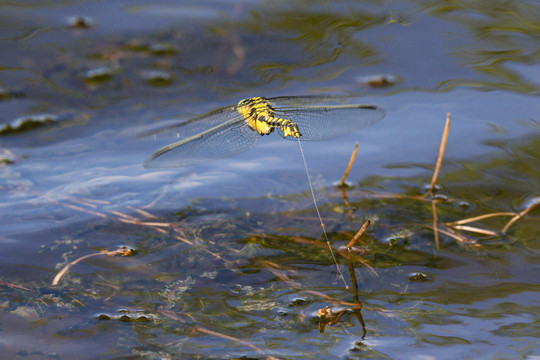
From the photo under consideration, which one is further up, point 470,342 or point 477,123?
point 477,123

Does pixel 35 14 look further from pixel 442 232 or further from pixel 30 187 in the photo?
pixel 442 232

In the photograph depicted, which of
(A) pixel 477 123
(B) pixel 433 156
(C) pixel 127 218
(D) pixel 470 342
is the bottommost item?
(D) pixel 470 342

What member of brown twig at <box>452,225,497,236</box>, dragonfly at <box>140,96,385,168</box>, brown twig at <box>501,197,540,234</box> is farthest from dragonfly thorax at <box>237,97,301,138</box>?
brown twig at <box>501,197,540,234</box>

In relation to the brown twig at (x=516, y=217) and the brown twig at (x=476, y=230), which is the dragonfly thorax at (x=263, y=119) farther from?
the brown twig at (x=516, y=217)

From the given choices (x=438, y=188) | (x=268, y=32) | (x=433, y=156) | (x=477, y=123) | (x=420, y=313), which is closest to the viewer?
(x=420, y=313)

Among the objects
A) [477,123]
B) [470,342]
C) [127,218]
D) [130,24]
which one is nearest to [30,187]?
[127,218]

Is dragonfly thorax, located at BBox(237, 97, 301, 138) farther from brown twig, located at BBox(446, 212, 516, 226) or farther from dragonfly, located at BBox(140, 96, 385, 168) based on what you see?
brown twig, located at BBox(446, 212, 516, 226)
